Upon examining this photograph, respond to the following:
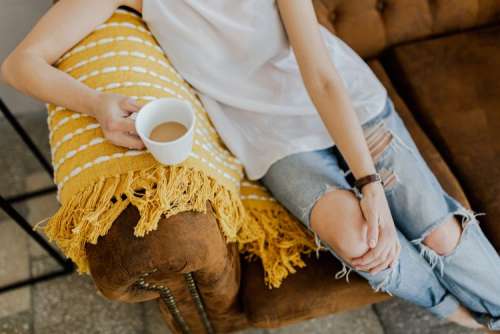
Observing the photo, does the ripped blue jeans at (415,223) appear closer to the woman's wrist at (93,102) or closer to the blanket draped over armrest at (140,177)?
the blanket draped over armrest at (140,177)

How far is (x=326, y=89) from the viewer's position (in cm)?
105

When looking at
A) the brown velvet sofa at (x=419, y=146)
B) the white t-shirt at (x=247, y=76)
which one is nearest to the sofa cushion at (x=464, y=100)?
the brown velvet sofa at (x=419, y=146)

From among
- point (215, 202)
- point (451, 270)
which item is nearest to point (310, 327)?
point (451, 270)

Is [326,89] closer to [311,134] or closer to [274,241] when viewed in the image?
[311,134]

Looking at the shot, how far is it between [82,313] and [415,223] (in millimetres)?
1050

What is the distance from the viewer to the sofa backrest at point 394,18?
4.54ft

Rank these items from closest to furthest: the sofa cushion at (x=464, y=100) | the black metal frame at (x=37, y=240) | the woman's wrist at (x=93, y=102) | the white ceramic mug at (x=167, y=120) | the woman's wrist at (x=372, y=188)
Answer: the white ceramic mug at (x=167, y=120)
the woman's wrist at (x=93, y=102)
the woman's wrist at (x=372, y=188)
the sofa cushion at (x=464, y=100)
the black metal frame at (x=37, y=240)

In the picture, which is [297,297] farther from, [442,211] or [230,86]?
[230,86]

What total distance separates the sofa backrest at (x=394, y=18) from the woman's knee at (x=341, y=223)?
602mm

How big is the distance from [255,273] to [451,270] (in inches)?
17.7

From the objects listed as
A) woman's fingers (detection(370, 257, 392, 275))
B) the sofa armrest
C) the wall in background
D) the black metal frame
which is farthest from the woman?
the wall in background

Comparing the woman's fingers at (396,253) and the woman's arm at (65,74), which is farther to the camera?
the woman's fingers at (396,253)

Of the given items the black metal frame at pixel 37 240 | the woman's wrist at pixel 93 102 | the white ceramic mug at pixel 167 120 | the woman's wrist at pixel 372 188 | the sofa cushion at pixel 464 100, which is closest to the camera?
the white ceramic mug at pixel 167 120

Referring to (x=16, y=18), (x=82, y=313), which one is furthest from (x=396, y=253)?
(x=16, y=18)
